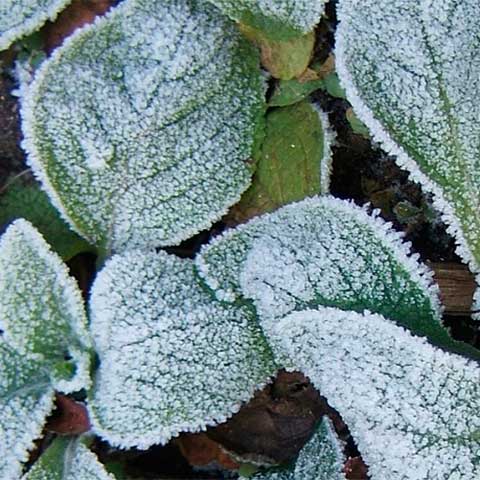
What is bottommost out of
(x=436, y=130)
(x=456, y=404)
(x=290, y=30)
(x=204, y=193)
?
(x=456, y=404)

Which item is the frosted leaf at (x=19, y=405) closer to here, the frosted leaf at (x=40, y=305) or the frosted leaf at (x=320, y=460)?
the frosted leaf at (x=40, y=305)

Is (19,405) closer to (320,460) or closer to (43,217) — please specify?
(43,217)

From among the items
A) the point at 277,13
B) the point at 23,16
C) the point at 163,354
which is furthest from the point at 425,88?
the point at 23,16

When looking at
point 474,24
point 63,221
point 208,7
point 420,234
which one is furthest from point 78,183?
point 474,24

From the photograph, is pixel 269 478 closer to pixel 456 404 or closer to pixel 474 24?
pixel 456 404

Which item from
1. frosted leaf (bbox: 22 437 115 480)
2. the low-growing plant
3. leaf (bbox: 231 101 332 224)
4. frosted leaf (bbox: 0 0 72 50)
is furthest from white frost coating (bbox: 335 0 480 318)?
frosted leaf (bbox: 22 437 115 480)

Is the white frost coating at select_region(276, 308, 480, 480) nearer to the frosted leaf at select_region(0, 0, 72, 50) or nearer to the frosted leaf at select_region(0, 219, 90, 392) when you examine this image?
the frosted leaf at select_region(0, 219, 90, 392)
